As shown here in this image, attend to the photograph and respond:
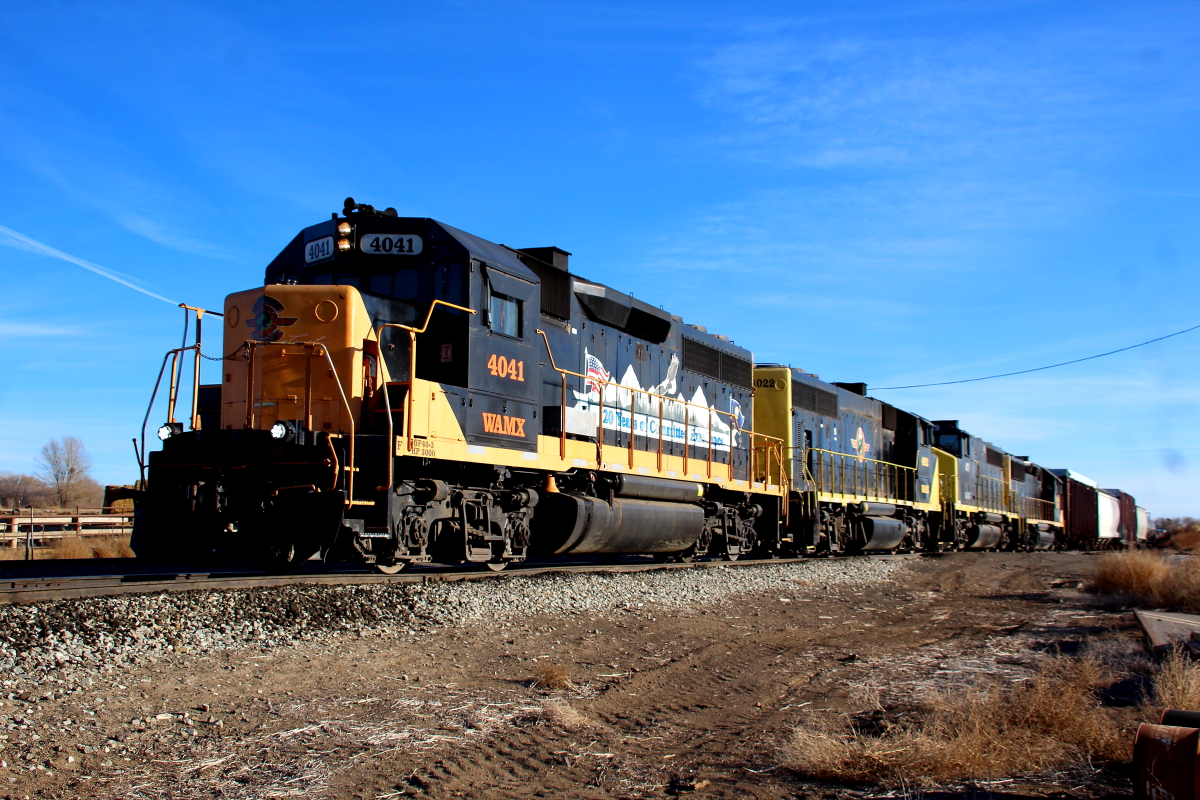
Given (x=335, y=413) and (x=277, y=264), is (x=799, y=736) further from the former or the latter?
(x=277, y=264)

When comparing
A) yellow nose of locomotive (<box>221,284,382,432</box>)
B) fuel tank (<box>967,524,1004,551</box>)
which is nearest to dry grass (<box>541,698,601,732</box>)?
yellow nose of locomotive (<box>221,284,382,432</box>)

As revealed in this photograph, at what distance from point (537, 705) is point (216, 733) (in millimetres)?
1743

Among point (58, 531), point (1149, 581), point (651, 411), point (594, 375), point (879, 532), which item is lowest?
point (1149, 581)

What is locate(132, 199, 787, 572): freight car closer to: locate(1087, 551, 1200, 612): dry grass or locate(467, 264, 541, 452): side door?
locate(467, 264, 541, 452): side door

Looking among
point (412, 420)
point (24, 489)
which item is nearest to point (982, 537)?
point (412, 420)

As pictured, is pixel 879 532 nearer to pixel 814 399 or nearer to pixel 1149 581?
pixel 814 399

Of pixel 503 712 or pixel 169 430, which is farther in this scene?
pixel 169 430

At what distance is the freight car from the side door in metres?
0.02

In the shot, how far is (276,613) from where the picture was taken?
265 inches

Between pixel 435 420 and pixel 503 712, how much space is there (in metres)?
3.74

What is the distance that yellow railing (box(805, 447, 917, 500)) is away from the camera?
17.7 m

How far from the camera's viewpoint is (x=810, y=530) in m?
16.6

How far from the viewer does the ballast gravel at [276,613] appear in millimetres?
5426

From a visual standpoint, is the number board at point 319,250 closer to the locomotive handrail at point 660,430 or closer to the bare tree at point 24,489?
the locomotive handrail at point 660,430
